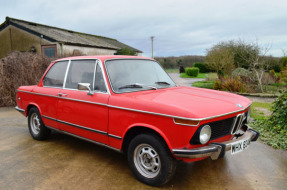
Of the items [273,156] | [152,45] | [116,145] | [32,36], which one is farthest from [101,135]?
[152,45]

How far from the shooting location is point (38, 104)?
5.00m

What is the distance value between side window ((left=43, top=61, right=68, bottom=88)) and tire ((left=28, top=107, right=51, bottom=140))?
2.33ft

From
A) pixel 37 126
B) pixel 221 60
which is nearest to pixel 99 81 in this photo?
pixel 37 126

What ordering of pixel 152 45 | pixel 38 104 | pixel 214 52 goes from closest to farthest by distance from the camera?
pixel 38 104, pixel 214 52, pixel 152 45

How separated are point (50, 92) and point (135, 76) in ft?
6.12

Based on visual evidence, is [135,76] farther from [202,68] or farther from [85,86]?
A: [202,68]

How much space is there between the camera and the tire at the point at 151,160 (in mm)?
3016

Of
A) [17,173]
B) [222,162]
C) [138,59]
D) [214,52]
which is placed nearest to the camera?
[17,173]

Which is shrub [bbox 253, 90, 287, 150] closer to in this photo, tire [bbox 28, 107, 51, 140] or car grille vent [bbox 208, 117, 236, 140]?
car grille vent [bbox 208, 117, 236, 140]

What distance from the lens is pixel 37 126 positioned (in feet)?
17.5

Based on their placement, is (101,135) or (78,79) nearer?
(101,135)

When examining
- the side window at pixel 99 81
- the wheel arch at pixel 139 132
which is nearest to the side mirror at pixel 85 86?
the side window at pixel 99 81

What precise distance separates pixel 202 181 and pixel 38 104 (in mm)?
3630

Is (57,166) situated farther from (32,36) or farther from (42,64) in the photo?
(32,36)
